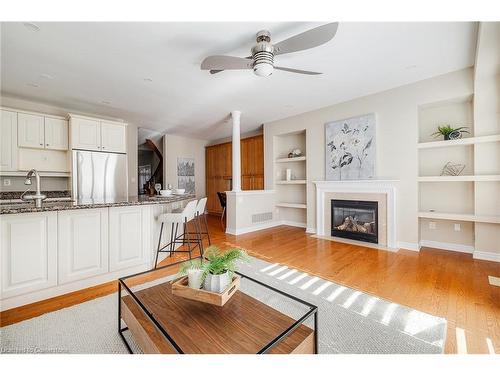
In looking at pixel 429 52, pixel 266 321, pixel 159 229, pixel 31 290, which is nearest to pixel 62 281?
pixel 31 290

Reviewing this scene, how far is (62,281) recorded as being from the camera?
83.4 inches

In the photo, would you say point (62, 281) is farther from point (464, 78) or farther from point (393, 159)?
point (464, 78)

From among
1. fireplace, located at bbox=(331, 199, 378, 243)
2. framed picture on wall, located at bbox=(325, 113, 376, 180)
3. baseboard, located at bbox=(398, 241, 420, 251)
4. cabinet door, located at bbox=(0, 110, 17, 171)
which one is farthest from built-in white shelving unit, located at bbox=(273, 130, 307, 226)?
cabinet door, located at bbox=(0, 110, 17, 171)

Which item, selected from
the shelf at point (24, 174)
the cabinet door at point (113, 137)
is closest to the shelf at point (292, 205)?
the cabinet door at point (113, 137)

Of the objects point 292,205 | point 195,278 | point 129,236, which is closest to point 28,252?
point 129,236

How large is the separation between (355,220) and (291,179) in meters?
1.87

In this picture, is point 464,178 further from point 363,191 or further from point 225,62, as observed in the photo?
point 225,62

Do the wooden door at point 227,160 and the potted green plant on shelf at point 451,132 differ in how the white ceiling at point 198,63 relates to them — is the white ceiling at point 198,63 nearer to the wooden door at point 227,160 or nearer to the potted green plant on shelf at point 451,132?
the potted green plant on shelf at point 451,132

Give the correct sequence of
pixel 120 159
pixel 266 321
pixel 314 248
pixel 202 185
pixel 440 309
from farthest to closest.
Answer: pixel 202 185, pixel 120 159, pixel 314 248, pixel 440 309, pixel 266 321

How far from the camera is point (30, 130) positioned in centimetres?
385

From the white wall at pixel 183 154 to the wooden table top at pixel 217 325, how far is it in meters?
5.98

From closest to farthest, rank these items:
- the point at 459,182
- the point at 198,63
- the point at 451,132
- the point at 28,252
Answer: the point at 28,252, the point at 198,63, the point at 451,132, the point at 459,182

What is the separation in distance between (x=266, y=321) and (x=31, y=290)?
2176 mm

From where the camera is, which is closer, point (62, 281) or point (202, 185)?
point (62, 281)
